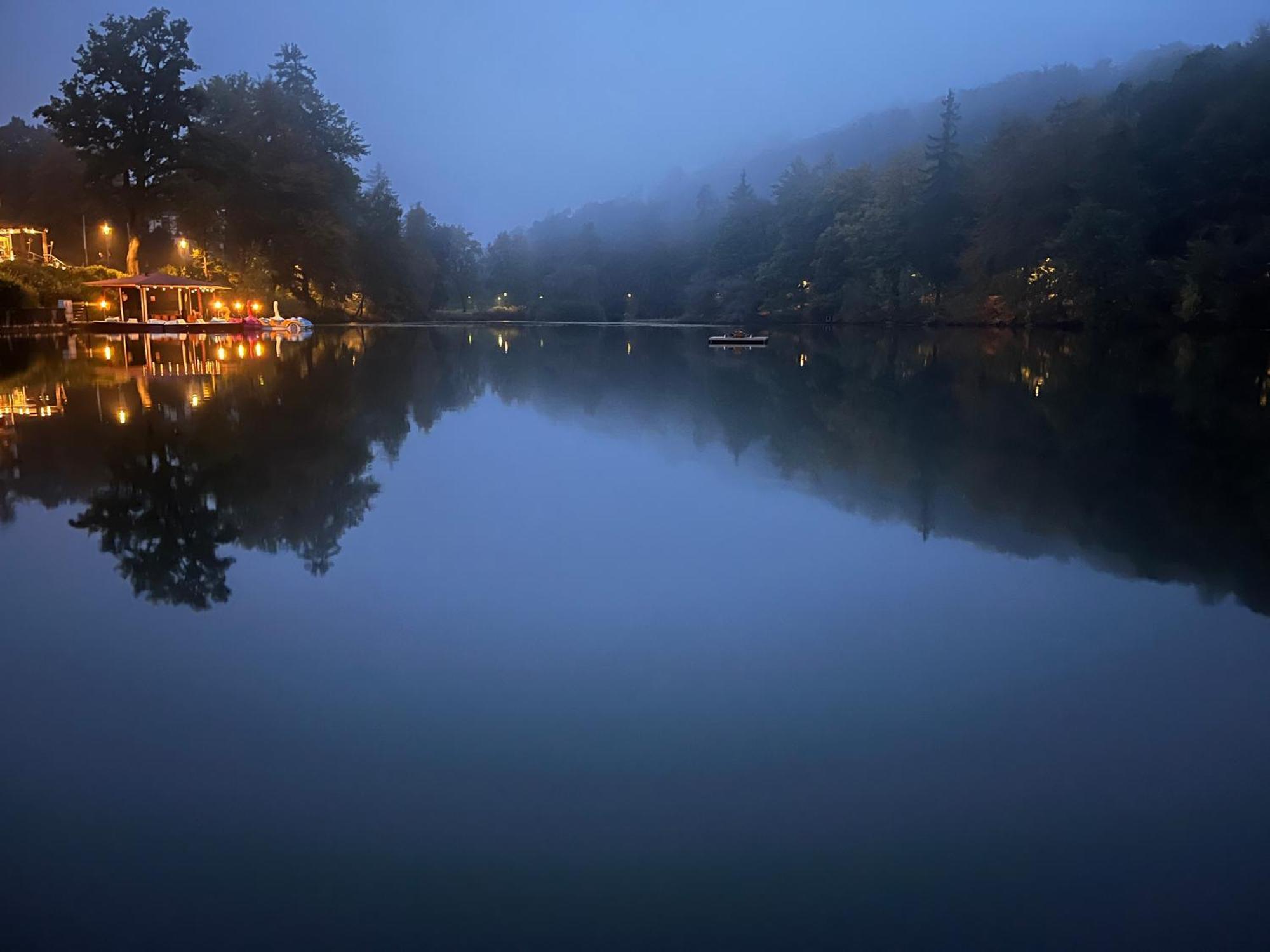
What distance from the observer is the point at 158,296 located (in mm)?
44969

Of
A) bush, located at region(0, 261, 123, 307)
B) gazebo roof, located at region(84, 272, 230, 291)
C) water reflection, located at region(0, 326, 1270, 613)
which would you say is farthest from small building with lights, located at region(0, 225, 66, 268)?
water reflection, located at region(0, 326, 1270, 613)

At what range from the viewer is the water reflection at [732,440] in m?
5.92

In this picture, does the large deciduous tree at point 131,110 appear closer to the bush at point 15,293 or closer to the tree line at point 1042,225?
the bush at point 15,293

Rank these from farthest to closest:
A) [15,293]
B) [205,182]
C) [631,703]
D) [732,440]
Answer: [205,182] < [15,293] < [732,440] < [631,703]

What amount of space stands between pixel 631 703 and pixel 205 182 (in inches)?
1840

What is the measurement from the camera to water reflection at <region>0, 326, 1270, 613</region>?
592 centimetres

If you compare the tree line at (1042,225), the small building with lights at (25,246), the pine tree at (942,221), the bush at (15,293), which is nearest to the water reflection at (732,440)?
the bush at (15,293)

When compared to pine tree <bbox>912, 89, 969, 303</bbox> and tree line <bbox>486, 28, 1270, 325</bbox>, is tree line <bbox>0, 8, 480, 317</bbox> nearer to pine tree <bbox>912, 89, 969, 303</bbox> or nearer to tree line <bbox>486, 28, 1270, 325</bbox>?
tree line <bbox>486, 28, 1270, 325</bbox>

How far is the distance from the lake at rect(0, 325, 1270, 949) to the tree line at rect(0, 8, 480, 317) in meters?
35.1

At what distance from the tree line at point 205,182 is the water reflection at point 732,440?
23.3 meters

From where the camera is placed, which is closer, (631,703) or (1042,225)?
(631,703)

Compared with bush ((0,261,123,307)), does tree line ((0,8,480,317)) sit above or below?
above

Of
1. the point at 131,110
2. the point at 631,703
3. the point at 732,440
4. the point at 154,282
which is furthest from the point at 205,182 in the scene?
the point at 631,703

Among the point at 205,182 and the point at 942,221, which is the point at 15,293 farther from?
the point at 942,221
